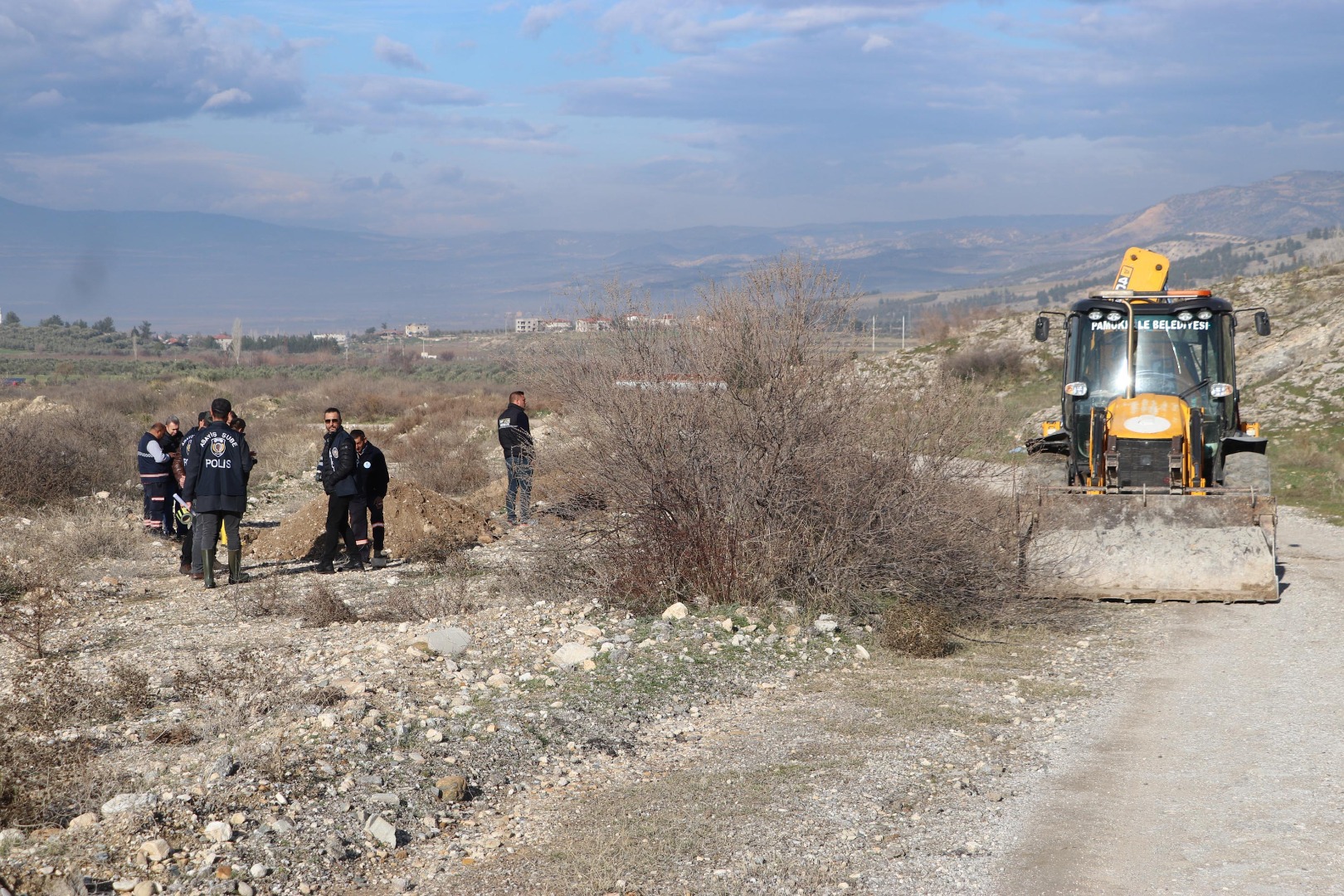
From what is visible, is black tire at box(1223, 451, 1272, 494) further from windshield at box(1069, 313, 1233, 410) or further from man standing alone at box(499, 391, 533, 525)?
man standing alone at box(499, 391, 533, 525)

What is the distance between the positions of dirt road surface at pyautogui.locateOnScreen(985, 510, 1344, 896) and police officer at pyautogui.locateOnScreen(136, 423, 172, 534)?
1080cm

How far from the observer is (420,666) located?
7.80 metres

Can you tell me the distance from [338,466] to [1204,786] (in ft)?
→ 29.1

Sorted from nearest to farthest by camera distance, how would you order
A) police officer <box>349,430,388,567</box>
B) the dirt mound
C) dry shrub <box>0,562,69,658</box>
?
dry shrub <box>0,562,69,658</box> < police officer <box>349,430,388,567</box> < the dirt mound

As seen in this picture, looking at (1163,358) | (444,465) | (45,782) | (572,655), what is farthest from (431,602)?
(444,465)

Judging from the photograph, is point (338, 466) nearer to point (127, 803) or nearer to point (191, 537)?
point (191, 537)

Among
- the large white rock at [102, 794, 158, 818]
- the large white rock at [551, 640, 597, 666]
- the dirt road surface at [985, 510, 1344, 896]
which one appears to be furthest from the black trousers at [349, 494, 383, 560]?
the dirt road surface at [985, 510, 1344, 896]

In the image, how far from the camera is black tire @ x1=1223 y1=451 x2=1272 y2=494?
11.7 metres

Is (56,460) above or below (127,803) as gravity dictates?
above

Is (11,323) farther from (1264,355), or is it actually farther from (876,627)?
(876,627)

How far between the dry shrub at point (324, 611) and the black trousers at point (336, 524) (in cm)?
231

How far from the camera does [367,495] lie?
12750 mm

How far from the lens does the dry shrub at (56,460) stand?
1688cm

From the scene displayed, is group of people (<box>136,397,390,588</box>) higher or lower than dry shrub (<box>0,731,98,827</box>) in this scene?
higher
